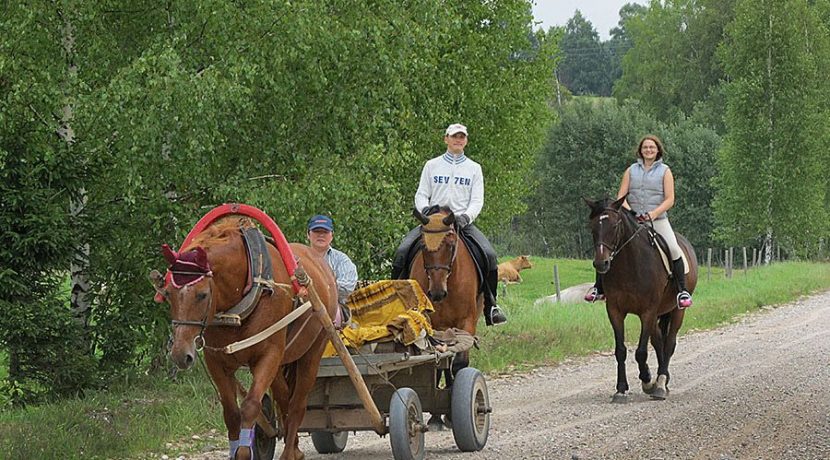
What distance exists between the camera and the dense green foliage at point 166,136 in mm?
11344

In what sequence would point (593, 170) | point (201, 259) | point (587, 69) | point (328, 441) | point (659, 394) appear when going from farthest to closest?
1. point (587, 69)
2. point (593, 170)
3. point (659, 394)
4. point (328, 441)
5. point (201, 259)

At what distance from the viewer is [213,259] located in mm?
7629

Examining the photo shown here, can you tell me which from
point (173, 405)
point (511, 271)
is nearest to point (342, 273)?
point (173, 405)

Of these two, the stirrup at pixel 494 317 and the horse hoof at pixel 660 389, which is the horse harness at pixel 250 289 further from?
the horse hoof at pixel 660 389

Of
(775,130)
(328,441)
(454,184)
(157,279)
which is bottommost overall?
(328,441)

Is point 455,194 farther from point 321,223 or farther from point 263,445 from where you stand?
point 263,445

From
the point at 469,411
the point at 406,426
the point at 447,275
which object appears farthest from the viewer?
the point at 447,275

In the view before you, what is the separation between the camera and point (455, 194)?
11.5 metres

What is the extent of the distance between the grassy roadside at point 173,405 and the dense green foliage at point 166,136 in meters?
0.60

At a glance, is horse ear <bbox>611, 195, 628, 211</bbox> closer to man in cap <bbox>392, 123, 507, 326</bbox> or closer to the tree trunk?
man in cap <bbox>392, 123, 507, 326</bbox>

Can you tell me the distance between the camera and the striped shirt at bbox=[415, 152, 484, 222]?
11.5 m

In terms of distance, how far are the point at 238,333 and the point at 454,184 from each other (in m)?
4.13

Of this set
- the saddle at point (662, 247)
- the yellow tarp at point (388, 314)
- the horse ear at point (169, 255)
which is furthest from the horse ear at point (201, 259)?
the saddle at point (662, 247)

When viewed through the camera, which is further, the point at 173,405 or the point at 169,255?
the point at 173,405
